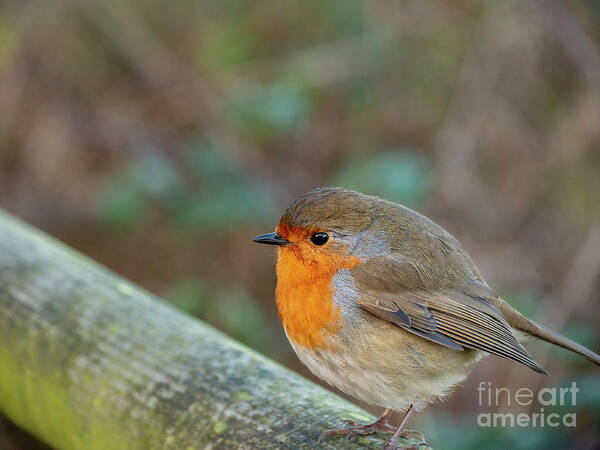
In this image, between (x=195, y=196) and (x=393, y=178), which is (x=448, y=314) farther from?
(x=195, y=196)

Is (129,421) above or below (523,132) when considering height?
below

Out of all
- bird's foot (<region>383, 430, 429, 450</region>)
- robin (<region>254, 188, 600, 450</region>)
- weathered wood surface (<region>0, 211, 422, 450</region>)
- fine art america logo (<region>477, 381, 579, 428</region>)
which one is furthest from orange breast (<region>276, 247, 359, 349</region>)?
fine art america logo (<region>477, 381, 579, 428</region>)

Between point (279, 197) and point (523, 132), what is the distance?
1549mm

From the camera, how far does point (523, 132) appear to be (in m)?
4.62

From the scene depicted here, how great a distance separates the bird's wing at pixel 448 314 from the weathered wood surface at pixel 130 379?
338 millimetres

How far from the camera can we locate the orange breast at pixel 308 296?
6.65 feet

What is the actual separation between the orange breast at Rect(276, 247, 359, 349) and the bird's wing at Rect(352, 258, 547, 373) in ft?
0.24

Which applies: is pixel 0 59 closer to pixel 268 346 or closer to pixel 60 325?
pixel 268 346

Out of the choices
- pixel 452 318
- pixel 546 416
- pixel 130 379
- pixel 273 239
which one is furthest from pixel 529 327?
pixel 130 379

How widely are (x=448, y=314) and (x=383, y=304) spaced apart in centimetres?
21

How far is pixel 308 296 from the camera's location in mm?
2088

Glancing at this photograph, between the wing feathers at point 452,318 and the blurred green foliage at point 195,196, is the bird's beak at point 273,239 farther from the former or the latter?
the blurred green foliage at point 195,196

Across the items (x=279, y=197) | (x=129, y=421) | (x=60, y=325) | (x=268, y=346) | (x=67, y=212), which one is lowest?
(x=129, y=421)

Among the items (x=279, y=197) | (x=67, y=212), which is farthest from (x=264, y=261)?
(x=67, y=212)
